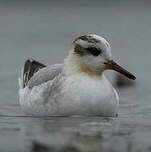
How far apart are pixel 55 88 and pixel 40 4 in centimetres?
2423

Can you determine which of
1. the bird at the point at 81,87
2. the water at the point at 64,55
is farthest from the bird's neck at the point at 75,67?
the water at the point at 64,55

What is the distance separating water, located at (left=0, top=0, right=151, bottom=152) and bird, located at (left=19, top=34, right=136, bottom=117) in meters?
0.18

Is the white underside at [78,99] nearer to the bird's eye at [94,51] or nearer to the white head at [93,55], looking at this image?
the white head at [93,55]

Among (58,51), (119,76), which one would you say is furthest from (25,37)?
(119,76)

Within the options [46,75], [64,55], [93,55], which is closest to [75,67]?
[93,55]

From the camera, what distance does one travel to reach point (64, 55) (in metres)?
20.8

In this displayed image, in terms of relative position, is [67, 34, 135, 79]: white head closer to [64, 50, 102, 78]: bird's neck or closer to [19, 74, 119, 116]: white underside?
[64, 50, 102, 78]: bird's neck

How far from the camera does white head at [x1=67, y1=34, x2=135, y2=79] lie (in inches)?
433

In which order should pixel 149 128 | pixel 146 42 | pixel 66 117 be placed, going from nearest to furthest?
pixel 149 128 < pixel 66 117 < pixel 146 42

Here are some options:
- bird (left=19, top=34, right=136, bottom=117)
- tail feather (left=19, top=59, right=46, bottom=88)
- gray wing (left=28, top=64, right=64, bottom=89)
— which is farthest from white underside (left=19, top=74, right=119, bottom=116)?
tail feather (left=19, top=59, right=46, bottom=88)

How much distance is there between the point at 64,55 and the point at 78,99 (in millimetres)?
10089

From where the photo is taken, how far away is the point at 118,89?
15.9 m

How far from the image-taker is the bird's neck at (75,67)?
441 inches

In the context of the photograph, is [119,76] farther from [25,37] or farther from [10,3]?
[10,3]
